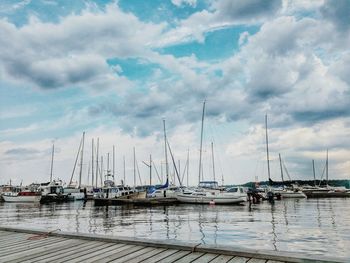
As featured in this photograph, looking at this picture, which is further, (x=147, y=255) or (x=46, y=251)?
(x=46, y=251)

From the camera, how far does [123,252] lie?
7.30m

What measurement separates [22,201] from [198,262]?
75197mm


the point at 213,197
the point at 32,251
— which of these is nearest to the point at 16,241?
the point at 32,251

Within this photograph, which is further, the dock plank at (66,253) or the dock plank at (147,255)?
the dock plank at (66,253)

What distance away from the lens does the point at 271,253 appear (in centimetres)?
646

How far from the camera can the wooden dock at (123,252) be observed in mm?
6453

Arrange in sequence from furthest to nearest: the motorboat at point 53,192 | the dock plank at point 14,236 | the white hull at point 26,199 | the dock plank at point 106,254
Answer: the motorboat at point 53,192 < the white hull at point 26,199 < the dock plank at point 14,236 < the dock plank at point 106,254

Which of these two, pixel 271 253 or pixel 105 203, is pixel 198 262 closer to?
pixel 271 253

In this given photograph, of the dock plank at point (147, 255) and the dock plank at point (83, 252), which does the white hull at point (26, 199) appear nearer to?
the dock plank at point (83, 252)

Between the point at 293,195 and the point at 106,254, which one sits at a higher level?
the point at 106,254

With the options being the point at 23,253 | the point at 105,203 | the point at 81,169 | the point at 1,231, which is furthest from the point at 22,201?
the point at 23,253

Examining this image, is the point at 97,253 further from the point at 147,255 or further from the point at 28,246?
the point at 28,246

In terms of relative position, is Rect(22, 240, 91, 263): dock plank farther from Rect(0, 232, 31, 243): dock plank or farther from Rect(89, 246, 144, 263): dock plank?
Rect(0, 232, 31, 243): dock plank

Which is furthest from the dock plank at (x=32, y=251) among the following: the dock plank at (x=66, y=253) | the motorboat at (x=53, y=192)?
the motorboat at (x=53, y=192)
